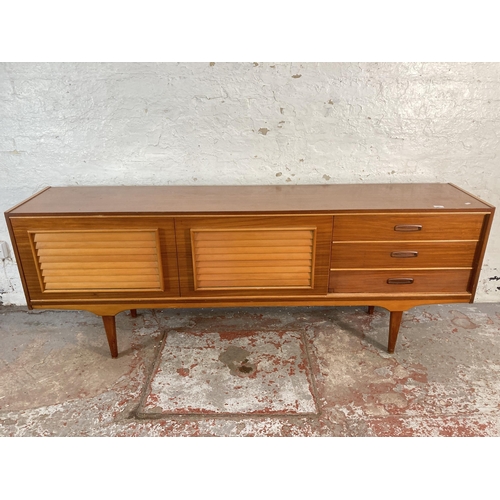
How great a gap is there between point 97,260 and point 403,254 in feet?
5.20

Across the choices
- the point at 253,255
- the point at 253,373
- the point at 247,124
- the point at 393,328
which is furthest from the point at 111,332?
the point at 393,328

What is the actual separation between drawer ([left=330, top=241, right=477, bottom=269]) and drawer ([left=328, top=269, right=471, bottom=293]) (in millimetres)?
41

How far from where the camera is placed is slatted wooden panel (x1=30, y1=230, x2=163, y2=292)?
6.44 ft

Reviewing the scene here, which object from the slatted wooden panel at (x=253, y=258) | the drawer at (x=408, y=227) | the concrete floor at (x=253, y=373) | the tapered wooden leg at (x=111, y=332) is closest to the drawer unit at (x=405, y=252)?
the drawer at (x=408, y=227)

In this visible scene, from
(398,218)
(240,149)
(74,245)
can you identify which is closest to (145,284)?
(74,245)

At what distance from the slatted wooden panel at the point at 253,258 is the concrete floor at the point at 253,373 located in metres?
0.51

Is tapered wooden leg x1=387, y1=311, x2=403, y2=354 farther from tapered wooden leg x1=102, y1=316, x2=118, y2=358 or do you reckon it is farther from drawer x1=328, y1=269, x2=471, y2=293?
tapered wooden leg x1=102, y1=316, x2=118, y2=358

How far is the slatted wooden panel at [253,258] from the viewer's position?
1975mm

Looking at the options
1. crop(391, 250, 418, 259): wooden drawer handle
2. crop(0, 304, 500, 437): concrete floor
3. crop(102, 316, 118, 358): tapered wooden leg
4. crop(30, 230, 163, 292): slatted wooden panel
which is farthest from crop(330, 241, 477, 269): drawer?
crop(102, 316, 118, 358): tapered wooden leg

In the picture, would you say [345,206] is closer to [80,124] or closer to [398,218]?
[398,218]

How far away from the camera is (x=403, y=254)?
2.01 m

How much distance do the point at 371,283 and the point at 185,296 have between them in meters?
1.00

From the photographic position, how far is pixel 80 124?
238 cm

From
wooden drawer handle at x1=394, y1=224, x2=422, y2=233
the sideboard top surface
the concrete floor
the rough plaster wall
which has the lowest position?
the concrete floor
